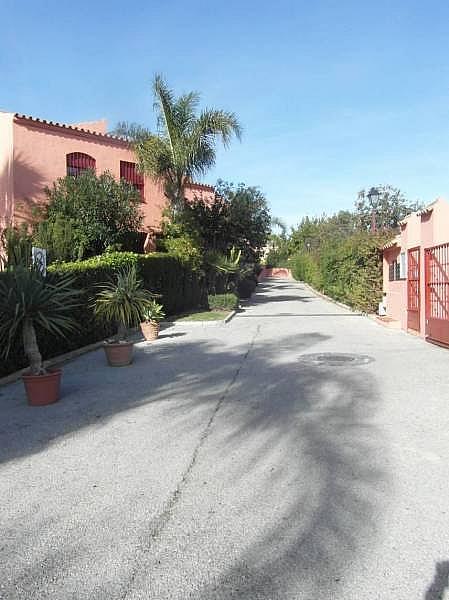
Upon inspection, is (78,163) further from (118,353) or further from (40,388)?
(40,388)

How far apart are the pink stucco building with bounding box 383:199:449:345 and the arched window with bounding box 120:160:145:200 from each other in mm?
11917

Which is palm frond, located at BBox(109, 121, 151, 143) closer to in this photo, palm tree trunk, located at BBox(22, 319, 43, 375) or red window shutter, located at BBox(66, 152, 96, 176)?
red window shutter, located at BBox(66, 152, 96, 176)

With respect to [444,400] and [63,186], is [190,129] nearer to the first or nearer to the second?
[63,186]

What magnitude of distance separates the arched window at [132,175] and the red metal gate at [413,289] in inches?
506

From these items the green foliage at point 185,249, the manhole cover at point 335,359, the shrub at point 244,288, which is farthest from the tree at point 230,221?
the manhole cover at point 335,359

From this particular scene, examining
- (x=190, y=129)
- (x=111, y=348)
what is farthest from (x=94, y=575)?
(x=190, y=129)

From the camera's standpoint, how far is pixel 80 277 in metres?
Answer: 11.8

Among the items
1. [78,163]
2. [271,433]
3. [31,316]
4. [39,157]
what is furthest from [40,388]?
[78,163]

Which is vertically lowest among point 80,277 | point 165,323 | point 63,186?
point 165,323

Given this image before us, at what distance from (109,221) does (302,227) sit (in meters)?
67.3

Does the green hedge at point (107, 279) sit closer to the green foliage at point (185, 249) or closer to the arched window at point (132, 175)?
the green foliage at point (185, 249)

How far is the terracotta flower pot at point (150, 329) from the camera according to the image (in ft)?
45.2

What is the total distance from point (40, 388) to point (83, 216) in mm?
12571

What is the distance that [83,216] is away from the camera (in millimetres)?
18625
